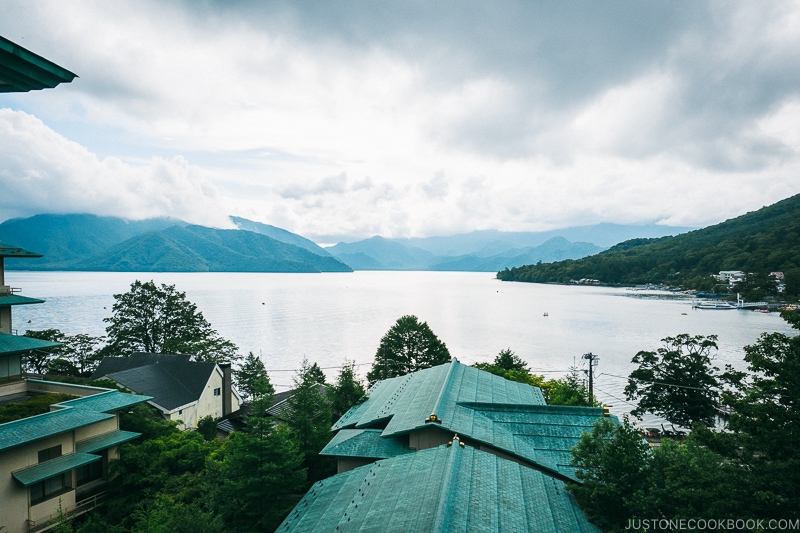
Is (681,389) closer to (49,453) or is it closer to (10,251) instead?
(49,453)

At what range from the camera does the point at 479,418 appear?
22.1m

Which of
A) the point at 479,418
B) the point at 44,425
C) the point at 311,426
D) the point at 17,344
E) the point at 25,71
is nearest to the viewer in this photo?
the point at 25,71

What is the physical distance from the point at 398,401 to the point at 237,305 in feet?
395

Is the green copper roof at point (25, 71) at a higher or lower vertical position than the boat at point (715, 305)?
higher

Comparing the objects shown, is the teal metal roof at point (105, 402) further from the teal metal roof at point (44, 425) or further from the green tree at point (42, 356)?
the green tree at point (42, 356)

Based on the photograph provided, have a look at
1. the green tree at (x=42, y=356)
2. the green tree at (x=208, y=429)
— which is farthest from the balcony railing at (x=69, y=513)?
the green tree at (x=42, y=356)

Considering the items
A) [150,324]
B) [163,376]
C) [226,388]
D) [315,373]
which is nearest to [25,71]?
[163,376]

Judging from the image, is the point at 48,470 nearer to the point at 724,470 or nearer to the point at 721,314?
the point at 724,470

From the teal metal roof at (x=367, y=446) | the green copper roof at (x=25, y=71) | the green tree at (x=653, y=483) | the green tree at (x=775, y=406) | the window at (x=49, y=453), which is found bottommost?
the teal metal roof at (x=367, y=446)

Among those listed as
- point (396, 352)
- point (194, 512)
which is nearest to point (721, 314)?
point (396, 352)

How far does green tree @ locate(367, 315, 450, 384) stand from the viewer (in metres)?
47.9

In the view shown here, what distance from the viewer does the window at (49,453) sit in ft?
63.0

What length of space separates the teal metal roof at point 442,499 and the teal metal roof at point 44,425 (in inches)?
448

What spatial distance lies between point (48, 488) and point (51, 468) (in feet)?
5.22
